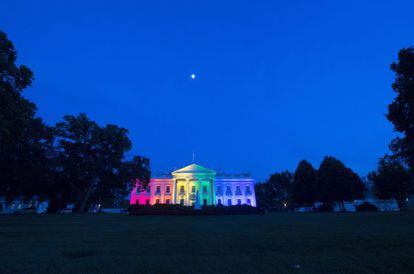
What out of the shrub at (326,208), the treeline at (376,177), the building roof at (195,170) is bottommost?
the shrub at (326,208)

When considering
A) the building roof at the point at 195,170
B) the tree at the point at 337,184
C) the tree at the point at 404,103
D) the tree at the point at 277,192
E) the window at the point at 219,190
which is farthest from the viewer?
the tree at the point at 277,192

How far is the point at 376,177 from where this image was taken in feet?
168

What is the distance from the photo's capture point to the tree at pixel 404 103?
19.6 metres

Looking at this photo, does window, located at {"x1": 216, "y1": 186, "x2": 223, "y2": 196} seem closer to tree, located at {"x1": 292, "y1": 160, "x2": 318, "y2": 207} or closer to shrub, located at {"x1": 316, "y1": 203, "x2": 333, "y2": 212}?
tree, located at {"x1": 292, "y1": 160, "x2": 318, "y2": 207}

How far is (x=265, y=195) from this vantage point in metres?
96.1

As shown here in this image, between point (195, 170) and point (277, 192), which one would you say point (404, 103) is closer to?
point (195, 170)

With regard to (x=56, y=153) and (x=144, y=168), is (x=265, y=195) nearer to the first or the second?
(x=144, y=168)

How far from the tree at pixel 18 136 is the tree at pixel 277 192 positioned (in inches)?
2694

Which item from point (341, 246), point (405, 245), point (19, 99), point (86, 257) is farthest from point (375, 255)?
point (19, 99)

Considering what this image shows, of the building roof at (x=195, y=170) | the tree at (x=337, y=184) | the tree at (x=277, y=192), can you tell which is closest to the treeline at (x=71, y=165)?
the building roof at (x=195, y=170)

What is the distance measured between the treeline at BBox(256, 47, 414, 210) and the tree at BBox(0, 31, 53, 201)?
2755 centimetres

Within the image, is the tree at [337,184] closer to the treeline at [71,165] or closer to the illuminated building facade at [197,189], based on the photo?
the illuminated building facade at [197,189]

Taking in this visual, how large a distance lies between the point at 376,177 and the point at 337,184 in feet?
22.6

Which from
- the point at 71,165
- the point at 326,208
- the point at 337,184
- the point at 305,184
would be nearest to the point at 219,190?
the point at 305,184
